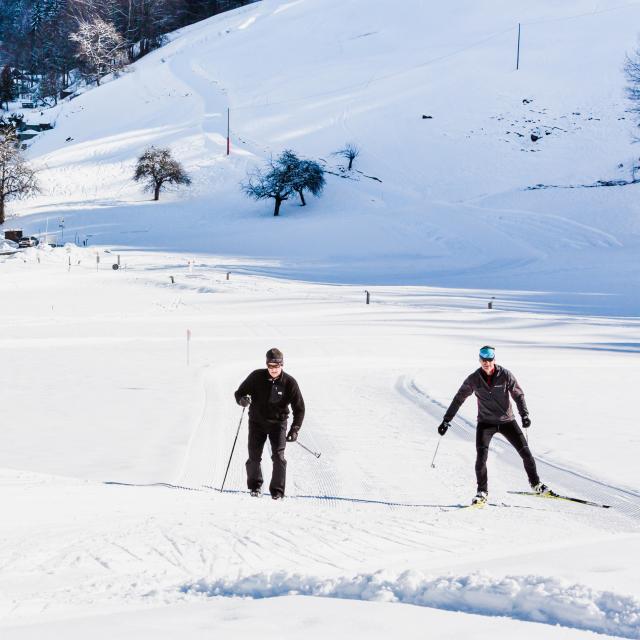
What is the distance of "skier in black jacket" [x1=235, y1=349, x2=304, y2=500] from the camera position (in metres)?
8.96

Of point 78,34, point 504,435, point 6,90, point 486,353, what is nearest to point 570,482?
point 504,435

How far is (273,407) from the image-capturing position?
9.03 metres

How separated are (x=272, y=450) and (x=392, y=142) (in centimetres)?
6667

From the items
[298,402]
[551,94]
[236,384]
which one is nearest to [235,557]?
[298,402]

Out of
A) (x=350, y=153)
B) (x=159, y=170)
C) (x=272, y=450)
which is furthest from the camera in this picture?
(x=350, y=153)

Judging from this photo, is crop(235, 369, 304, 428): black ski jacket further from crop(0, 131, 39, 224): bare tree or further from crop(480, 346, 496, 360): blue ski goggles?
crop(0, 131, 39, 224): bare tree

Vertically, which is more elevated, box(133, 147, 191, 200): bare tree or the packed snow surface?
box(133, 147, 191, 200): bare tree

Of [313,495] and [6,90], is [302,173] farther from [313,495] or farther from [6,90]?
[6,90]

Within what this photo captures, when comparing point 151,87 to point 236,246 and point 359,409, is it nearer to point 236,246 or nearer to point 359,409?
point 236,246

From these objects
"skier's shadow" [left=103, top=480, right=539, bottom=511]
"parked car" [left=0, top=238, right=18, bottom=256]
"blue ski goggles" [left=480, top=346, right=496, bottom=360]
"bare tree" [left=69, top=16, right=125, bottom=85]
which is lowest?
"skier's shadow" [left=103, top=480, right=539, bottom=511]

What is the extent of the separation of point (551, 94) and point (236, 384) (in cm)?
7045

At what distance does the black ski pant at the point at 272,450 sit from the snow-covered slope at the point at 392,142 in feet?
87.9

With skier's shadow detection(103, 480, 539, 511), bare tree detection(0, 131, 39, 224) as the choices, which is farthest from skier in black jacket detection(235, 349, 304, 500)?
bare tree detection(0, 131, 39, 224)

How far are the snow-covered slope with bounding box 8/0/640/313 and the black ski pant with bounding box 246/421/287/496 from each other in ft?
87.9
